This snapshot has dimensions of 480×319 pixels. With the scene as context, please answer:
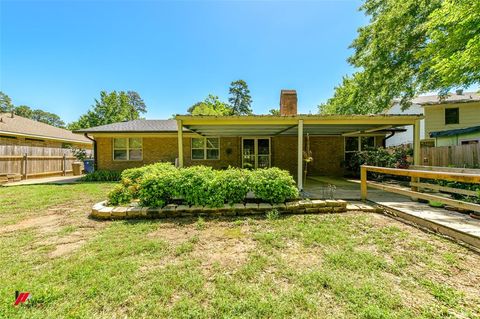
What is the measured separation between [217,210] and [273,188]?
149 centimetres

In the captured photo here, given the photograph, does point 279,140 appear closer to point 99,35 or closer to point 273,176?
point 273,176

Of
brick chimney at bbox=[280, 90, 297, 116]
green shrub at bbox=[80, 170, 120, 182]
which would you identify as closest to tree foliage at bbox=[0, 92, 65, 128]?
green shrub at bbox=[80, 170, 120, 182]

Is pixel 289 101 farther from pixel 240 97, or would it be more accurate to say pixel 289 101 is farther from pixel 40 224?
pixel 240 97

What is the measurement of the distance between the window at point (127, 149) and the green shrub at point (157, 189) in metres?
8.21

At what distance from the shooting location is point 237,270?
2.72m

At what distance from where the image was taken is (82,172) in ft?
53.4

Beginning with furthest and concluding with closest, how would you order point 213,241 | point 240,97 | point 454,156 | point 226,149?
1. point 240,97
2. point 226,149
3. point 454,156
4. point 213,241

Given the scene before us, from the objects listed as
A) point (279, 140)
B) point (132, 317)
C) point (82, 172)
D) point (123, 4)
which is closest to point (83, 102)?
point (82, 172)

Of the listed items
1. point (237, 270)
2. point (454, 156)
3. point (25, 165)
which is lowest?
point (237, 270)

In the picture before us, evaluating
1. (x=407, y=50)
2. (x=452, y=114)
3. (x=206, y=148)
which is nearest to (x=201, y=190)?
(x=206, y=148)

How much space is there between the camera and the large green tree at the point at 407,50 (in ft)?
23.7

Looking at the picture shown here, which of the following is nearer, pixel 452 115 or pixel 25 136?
pixel 25 136

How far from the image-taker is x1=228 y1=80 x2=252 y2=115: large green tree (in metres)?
41.2

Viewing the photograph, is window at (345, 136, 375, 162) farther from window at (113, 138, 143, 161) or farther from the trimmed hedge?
window at (113, 138, 143, 161)
